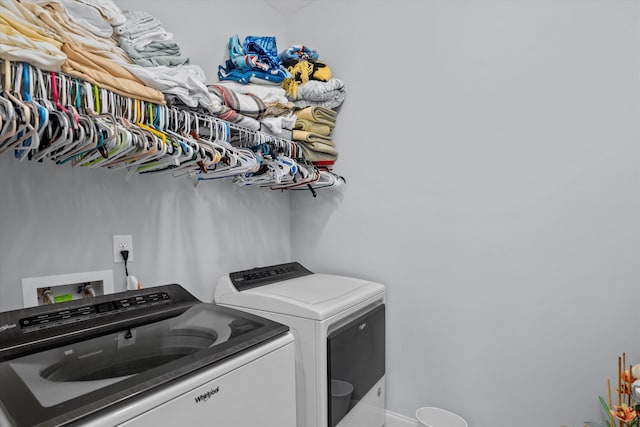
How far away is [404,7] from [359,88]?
1.61ft

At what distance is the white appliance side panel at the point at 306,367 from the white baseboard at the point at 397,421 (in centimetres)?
78

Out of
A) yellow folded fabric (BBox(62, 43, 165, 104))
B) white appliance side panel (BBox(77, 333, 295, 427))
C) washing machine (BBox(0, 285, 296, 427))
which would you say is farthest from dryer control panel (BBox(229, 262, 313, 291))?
yellow folded fabric (BBox(62, 43, 165, 104))

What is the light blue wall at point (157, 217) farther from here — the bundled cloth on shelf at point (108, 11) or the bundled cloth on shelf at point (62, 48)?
the bundled cloth on shelf at point (62, 48)

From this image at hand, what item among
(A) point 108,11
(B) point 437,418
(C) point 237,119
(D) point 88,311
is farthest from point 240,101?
(B) point 437,418

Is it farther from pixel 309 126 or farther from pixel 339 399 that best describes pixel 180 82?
pixel 339 399

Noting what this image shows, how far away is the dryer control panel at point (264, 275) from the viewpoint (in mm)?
1672

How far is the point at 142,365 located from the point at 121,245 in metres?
0.67

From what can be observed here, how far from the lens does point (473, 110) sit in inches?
66.2

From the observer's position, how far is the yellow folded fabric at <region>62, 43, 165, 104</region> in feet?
3.40

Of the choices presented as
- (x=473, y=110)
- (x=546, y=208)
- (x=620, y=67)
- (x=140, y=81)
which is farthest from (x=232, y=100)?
(x=620, y=67)

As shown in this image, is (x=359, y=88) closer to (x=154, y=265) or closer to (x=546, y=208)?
(x=546, y=208)

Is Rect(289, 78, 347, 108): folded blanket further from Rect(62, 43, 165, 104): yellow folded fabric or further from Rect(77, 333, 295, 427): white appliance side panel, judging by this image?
Rect(77, 333, 295, 427): white appliance side panel

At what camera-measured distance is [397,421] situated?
6.33 feet

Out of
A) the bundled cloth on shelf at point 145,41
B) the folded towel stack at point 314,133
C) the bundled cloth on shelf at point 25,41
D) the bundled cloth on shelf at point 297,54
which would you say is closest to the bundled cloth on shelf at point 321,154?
the folded towel stack at point 314,133
